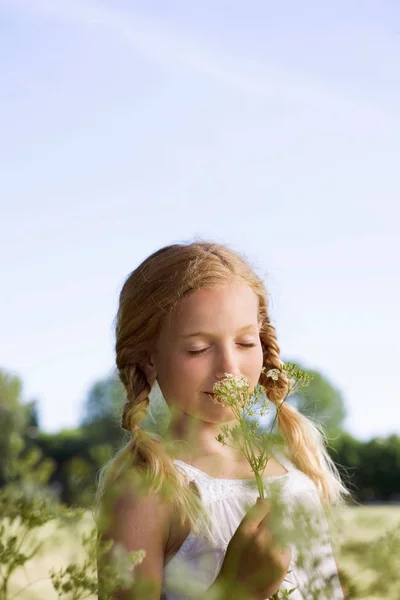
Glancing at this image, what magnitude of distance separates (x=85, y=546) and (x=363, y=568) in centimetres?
23

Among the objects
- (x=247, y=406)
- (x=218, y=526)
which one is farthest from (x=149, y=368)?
(x=247, y=406)

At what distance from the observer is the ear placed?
2.42 m

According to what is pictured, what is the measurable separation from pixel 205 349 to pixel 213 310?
0.46 ft

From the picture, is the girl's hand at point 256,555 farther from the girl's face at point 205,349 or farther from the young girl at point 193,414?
the girl's face at point 205,349

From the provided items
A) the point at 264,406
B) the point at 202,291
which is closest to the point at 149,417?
the point at 202,291

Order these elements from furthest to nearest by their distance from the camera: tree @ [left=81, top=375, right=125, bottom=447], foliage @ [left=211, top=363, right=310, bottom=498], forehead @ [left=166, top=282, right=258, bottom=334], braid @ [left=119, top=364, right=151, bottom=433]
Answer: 1. tree @ [left=81, top=375, right=125, bottom=447]
2. braid @ [left=119, top=364, right=151, bottom=433]
3. forehead @ [left=166, top=282, right=258, bottom=334]
4. foliage @ [left=211, top=363, right=310, bottom=498]

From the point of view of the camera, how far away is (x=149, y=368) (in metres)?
2.44

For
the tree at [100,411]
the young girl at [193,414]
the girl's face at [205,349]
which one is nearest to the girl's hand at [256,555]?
the young girl at [193,414]

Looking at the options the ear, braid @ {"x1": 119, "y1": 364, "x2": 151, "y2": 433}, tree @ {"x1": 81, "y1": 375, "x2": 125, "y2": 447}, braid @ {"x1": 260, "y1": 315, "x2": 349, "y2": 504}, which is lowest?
tree @ {"x1": 81, "y1": 375, "x2": 125, "y2": 447}

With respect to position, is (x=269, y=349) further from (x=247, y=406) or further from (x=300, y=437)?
(x=247, y=406)

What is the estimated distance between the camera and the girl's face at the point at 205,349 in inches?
83.4

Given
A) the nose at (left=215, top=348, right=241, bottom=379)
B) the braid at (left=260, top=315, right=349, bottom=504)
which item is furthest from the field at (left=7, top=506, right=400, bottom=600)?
the braid at (left=260, top=315, right=349, bottom=504)

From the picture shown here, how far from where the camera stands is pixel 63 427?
137 ft

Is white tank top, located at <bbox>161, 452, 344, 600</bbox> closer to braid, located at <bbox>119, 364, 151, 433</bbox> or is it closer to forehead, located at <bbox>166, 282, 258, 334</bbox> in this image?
braid, located at <bbox>119, 364, 151, 433</bbox>
